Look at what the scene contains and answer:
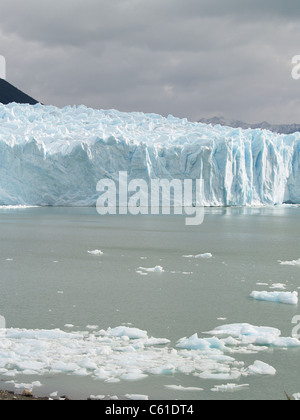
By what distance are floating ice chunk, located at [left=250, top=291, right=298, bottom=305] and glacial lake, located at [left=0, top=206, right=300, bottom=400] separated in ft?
0.42

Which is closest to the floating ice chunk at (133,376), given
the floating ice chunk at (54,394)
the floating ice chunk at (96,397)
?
the floating ice chunk at (96,397)

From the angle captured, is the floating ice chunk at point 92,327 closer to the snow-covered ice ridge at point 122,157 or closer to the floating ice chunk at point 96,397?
the floating ice chunk at point 96,397

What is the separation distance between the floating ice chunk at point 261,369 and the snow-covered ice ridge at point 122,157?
27.0 metres

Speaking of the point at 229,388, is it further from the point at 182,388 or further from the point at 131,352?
the point at 131,352

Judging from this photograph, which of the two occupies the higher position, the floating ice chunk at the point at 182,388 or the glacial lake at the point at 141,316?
the glacial lake at the point at 141,316

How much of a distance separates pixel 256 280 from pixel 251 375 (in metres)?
4.76

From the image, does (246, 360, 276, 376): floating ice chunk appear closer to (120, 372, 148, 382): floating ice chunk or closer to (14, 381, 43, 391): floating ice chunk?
(120, 372, 148, 382): floating ice chunk

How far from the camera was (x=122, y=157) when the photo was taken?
32.6 m

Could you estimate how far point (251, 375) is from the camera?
14.6 ft

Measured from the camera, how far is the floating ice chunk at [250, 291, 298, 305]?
7.31 metres

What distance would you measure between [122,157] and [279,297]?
25799 mm

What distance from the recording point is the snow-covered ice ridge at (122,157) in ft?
102

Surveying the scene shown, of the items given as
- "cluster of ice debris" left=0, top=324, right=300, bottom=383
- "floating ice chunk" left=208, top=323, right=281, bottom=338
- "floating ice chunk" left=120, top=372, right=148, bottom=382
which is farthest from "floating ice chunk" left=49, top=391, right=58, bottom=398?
"floating ice chunk" left=208, top=323, right=281, bottom=338

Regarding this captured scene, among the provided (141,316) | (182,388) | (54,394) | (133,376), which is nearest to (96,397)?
(54,394)
